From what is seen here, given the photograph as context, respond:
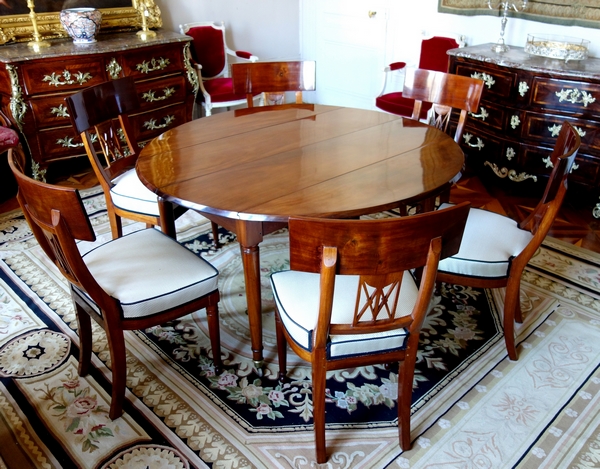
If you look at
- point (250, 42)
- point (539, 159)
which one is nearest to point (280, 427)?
point (539, 159)

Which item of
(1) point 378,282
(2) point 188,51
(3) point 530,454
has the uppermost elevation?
(2) point 188,51

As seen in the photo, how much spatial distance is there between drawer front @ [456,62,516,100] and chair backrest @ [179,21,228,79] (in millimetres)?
2102

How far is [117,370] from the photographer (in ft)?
5.66

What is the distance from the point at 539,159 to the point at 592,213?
0.48 m

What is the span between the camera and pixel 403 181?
5.68ft

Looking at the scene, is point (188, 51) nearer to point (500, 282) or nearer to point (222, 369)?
point (222, 369)

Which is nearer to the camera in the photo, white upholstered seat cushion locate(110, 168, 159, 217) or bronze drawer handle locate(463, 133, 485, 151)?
white upholstered seat cushion locate(110, 168, 159, 217)

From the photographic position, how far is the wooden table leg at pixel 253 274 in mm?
1684

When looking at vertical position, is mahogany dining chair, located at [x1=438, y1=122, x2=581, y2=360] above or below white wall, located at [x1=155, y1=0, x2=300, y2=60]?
below

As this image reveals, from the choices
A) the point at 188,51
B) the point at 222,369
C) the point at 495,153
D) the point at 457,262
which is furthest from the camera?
the point at 188,51

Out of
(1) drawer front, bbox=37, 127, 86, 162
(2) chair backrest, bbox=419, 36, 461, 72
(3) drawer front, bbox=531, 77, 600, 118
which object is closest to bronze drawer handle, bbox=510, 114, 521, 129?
(3) drawer front, bbox=531, 77, 600, 118

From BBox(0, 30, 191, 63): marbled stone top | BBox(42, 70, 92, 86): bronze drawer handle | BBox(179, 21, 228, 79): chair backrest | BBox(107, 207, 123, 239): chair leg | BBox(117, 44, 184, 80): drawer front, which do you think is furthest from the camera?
BBox(179, 21, 228, 79): chair backrest

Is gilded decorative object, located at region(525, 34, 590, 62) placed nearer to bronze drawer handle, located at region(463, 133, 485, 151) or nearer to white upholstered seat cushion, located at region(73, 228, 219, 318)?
bronze drawer handle, located at region(463, 133, 485, 151)

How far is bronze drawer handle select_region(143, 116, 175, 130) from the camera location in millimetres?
3793
